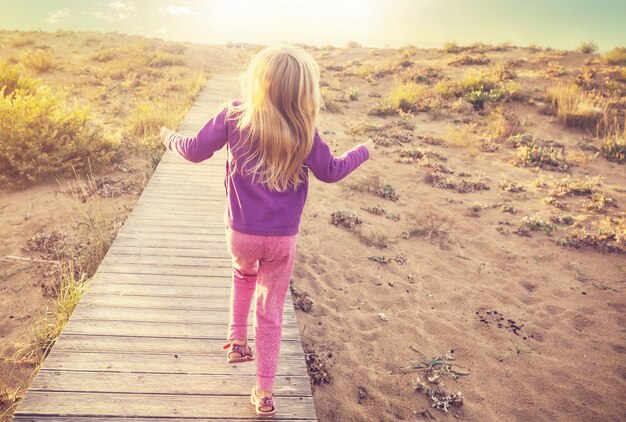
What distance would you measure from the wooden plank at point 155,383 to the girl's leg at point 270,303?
1.28 feet

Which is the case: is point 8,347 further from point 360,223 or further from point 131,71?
point 131,71

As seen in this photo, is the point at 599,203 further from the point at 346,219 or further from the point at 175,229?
the point at 175,229

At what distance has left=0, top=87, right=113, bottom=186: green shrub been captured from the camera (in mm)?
6410

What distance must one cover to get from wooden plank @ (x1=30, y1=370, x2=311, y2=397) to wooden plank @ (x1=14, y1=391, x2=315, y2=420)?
4cm

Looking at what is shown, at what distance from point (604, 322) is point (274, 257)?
4.35m

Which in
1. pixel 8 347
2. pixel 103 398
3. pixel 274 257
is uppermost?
pixel 274 257

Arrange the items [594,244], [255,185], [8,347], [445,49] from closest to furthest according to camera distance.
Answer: [255,185] → [8,347] → [594,244] → [445,49]

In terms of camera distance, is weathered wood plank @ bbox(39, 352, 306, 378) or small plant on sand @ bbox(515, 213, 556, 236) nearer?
weathered wood plank @ bbox(39, 352, 306, 378)

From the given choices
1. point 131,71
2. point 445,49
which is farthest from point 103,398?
point 445,49

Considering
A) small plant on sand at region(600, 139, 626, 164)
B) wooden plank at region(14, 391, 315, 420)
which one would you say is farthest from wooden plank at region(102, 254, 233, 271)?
small plant on sand at region(600, 139, 626, 164)

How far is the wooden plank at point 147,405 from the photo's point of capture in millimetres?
2389

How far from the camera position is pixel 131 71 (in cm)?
1595

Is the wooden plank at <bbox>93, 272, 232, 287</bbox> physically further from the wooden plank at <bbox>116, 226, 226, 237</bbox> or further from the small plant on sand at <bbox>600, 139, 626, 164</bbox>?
the small plant on sand at <bbox>600, 139, 626, 164</bbox>

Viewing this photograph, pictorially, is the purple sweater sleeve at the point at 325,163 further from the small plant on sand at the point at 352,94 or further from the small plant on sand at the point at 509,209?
the small plant on sand at the point at 352,94
